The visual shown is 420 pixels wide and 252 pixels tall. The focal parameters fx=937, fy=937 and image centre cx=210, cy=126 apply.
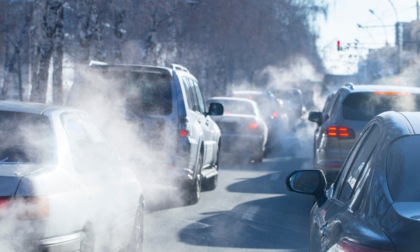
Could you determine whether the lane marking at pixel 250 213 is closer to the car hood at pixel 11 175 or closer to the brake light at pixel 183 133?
the brake light at pixel 183 133

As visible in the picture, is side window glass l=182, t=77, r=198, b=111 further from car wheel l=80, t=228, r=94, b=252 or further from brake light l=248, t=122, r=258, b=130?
brake light l=248, t=122, r=258, b=130

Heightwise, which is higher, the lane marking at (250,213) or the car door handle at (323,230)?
the car door handle at (323,230)

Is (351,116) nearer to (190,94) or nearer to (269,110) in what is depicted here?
(190,94)

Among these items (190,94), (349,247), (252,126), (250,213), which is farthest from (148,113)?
(252,126)

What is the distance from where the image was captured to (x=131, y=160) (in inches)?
503

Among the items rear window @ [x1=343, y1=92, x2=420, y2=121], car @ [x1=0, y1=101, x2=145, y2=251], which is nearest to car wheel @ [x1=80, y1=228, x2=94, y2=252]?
car @ [x1=0, y1=101, x2=145, y2=251]

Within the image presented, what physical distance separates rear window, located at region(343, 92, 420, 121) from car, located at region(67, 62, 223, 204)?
2220 millimetres

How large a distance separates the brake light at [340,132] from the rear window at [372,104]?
0.64 feet

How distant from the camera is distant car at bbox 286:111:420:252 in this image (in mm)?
3432

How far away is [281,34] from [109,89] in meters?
53.1

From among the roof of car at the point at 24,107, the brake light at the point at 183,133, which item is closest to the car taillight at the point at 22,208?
the roof of car at the point at 24,107

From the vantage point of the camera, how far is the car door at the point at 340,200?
4341 mm

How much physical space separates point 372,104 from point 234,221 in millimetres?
2549

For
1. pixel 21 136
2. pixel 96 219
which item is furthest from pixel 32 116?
pixel 96 219
